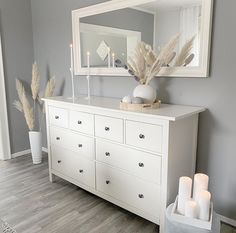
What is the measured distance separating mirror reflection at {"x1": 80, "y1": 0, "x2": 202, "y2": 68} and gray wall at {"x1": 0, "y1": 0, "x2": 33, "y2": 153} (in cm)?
107

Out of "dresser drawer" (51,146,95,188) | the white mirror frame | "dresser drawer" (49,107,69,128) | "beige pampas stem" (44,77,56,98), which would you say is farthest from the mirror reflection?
"dresser drawer" (51,146,95,188)

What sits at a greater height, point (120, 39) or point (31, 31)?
point (31, 31)

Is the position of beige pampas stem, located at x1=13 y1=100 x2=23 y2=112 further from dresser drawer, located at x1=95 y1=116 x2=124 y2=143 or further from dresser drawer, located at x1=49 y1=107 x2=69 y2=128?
dresser drawer, located at x1=95 y1=116 x2=124 y2=143

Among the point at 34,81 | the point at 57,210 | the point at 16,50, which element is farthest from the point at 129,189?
the point at 16,50

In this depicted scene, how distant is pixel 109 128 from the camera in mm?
2045

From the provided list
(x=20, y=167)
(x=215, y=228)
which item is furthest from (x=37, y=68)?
(x=215, y=228)

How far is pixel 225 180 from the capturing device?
1.97 m

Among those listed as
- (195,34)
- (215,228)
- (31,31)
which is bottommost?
(215,228)

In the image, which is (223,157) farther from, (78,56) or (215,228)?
(78,56)

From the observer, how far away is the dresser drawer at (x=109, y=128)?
197 centimetres

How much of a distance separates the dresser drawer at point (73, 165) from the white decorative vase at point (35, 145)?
59cm

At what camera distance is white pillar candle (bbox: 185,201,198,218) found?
1509 millimetres

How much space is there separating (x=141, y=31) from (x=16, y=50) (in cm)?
190

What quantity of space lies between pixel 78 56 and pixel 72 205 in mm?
1627
